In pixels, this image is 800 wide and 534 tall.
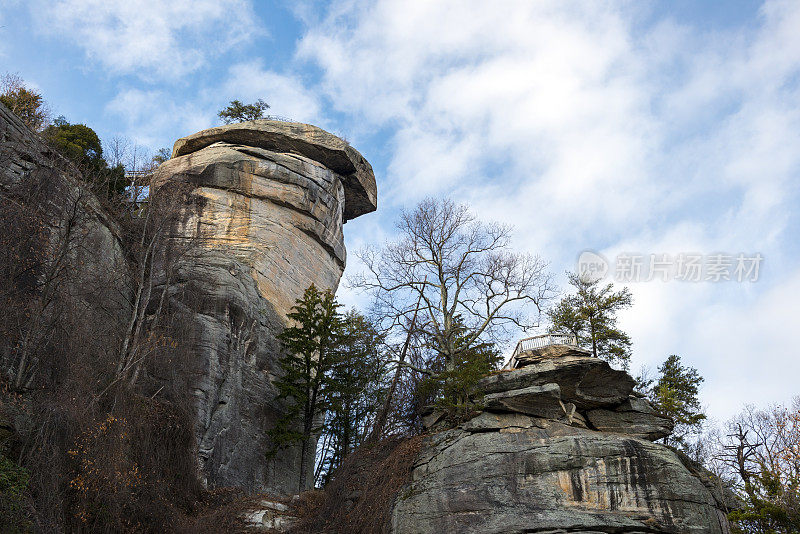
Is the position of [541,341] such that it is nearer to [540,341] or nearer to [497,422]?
[540,341]

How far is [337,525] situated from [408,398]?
5.17 m

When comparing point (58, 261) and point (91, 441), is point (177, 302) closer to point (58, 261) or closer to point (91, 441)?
point (58, 261)

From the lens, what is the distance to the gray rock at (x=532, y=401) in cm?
1858

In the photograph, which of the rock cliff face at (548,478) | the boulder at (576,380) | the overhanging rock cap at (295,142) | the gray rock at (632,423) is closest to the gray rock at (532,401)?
the rock cliff face at (548,478)

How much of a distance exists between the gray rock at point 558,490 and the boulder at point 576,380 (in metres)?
2.01

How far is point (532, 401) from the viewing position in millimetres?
18688

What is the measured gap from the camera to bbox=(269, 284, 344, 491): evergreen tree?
2283cm

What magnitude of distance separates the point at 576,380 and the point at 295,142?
19.3 m

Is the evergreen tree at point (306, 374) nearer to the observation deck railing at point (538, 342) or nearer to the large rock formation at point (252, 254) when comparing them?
the large rock formation at point (252, 254)

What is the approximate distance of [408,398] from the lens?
21.9 m

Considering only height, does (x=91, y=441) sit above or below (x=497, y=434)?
below

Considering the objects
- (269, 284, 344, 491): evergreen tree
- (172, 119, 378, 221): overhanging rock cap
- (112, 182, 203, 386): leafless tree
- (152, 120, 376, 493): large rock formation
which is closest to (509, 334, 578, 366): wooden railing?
(269, 284, 344, 491): evergreen tree

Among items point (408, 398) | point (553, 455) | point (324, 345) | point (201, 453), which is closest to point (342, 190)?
point (324, 345)

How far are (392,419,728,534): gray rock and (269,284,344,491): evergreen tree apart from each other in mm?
6639
